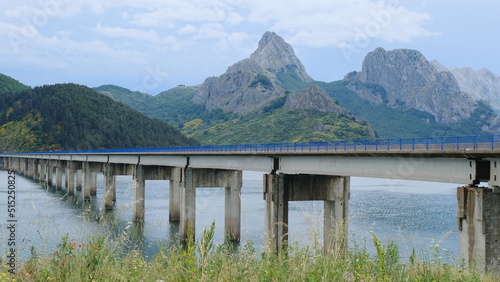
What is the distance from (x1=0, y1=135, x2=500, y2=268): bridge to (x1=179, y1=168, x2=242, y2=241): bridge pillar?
0.09 m

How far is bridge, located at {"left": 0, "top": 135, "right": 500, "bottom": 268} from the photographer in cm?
2153

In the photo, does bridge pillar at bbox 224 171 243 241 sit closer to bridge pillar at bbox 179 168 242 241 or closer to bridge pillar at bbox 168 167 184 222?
bridge pillar at bbox 179 168 242 241

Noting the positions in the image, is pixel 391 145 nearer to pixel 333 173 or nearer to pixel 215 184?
pixel 333 173

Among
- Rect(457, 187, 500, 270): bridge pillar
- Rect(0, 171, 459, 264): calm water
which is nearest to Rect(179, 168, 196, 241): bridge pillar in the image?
Rect(0, 171, 459, 264): calm water

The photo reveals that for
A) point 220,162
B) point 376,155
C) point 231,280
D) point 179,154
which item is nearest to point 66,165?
point 179,154

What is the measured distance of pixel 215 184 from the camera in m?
48.1

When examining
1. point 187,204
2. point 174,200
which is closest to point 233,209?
point 187,204

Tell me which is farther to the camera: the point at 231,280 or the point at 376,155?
the point at 376,155

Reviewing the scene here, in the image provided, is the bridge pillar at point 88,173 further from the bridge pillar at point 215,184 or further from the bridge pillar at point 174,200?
the bridge pillar at point 215,184

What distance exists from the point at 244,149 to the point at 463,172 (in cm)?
2026

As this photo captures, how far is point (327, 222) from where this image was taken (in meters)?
36.2

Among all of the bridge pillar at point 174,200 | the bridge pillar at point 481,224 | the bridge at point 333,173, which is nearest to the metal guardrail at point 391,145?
the bridge at point 333,173

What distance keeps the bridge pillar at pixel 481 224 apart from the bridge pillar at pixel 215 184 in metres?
25.8

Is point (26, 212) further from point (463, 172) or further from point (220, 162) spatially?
point (463, 172)
